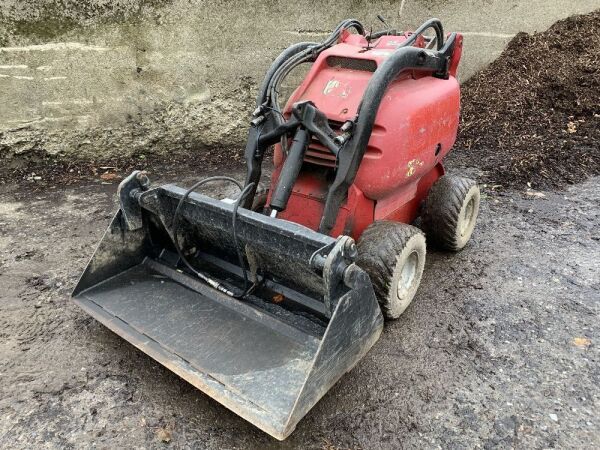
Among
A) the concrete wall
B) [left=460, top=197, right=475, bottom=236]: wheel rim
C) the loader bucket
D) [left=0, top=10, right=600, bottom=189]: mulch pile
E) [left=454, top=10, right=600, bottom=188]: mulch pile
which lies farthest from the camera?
[left=454, top=10, right=600, bottom=188]: mulch pile

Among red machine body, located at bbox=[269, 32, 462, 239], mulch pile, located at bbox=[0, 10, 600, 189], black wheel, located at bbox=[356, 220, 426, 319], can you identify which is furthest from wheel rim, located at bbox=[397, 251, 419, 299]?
mulch pile, located at bbox=[0, 10, 600, 189]

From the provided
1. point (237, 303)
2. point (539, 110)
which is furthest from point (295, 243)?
point (539, 110)

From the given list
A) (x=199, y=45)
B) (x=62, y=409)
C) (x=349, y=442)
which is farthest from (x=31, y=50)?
(x=349, y=442)

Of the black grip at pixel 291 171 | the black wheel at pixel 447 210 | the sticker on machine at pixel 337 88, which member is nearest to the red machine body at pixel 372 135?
the sticker on machine at pixel 337 88

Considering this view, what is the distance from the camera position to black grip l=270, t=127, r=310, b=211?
103 inches

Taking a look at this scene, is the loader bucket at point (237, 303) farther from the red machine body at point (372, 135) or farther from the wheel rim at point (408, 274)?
the wheel rim at point (408, 274)

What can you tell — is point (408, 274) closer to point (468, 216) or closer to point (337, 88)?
point (468, 216)

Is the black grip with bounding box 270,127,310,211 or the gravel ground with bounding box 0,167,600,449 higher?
the black grip with bounding box 270,127,310,211

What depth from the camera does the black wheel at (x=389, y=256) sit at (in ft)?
8.34

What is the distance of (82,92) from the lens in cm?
450

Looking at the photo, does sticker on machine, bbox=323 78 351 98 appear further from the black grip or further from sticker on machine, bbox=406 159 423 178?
sticker on machine, bbox=406 159 423 178

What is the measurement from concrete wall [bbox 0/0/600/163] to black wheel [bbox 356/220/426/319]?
2806mm

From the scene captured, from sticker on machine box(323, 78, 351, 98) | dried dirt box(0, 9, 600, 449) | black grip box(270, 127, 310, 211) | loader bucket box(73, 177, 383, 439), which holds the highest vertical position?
sticker on machine box(323, 78, 351, 98)

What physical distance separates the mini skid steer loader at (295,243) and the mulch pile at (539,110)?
6.77ft
